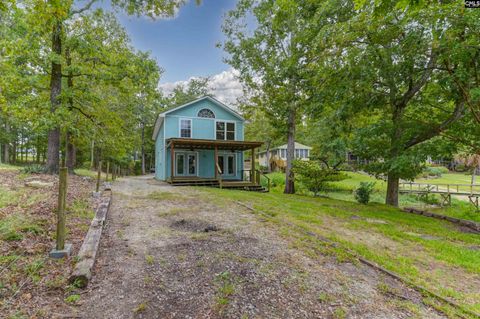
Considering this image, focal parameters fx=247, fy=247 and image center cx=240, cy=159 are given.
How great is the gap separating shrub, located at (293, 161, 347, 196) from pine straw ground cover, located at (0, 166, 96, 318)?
10.4 m

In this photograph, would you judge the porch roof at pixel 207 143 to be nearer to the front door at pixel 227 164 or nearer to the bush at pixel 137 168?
the front door at pixel 227 164

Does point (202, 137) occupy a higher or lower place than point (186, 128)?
lower

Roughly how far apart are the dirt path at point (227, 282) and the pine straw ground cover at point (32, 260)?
0.33 metres

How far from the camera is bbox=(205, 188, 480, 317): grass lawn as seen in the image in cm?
338

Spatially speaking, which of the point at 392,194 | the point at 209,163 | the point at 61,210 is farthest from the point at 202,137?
the point at 61,210

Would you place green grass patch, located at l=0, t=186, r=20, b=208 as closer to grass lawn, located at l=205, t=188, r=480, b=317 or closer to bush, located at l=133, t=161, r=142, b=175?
grass lawn, located at l=205, t=188, r=480, b=317

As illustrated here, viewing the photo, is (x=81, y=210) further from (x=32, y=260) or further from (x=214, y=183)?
(x=214, y=183)

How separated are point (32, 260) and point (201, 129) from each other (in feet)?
48.9

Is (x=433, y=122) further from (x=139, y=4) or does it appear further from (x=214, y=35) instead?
(x=214, y=35)

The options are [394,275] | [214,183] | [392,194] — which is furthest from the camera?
[214,183]

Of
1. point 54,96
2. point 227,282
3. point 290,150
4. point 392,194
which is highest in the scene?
point 54,96

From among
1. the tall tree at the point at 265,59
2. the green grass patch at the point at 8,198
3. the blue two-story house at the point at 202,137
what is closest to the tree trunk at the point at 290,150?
the tall tree at the point at 265,59

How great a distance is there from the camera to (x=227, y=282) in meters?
2.94

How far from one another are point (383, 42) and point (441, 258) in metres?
6.32
